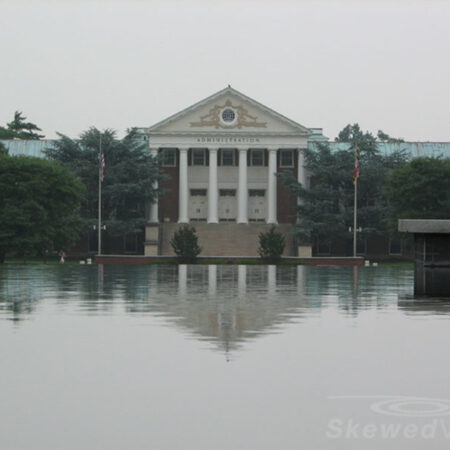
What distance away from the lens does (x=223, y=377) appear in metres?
11.0

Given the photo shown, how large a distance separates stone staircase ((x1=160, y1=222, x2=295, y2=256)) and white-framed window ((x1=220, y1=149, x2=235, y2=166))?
28.4 ft

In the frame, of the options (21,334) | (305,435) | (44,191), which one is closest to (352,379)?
(305,435)

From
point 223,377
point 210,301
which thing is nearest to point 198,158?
point 210,301

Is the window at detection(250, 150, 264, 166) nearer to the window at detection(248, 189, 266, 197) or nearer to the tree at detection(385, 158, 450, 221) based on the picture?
the window at detection(248, 189, 266, 197)

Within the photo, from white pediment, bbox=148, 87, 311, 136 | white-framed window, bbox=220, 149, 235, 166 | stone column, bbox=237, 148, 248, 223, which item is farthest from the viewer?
white-framed window, bbox=220, 149, 235, 166

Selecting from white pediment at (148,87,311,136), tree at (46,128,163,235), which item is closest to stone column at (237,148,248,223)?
white pediment at (148,87,311,136)

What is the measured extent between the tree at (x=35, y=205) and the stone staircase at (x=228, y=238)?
14630mm

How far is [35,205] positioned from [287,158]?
31.6 meters

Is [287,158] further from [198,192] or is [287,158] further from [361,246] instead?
[361,246]

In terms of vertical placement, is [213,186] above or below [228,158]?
below

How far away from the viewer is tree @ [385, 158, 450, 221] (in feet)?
219

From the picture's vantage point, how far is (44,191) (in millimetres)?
62719

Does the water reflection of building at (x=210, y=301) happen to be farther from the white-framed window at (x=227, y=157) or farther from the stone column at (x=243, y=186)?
the white-framed window at (x=227, y=157)

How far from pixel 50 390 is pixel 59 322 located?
24.5 feet
